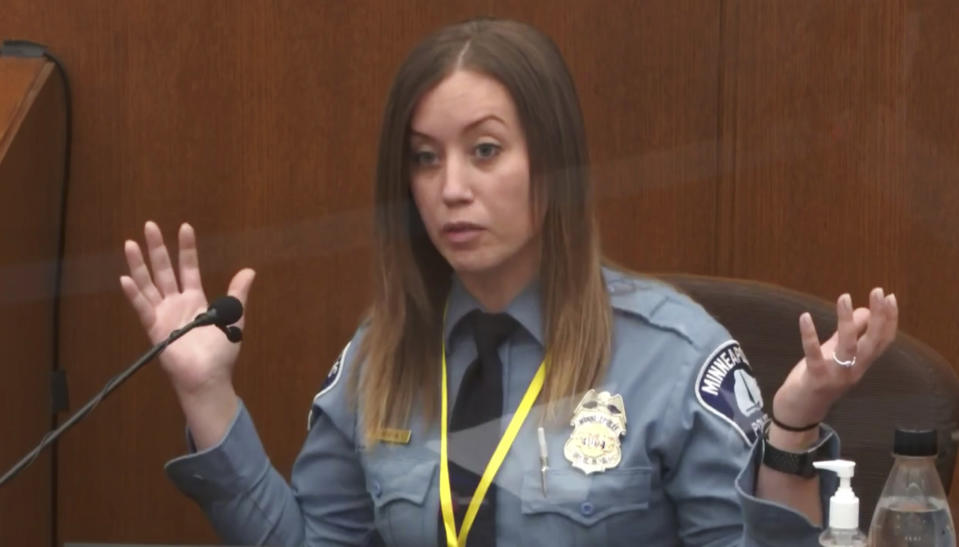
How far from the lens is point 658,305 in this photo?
6.81 feet

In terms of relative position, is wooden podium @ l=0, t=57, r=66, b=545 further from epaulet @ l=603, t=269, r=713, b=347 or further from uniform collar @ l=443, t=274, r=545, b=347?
epaulet @ l=603, t=269, r=713, b=347

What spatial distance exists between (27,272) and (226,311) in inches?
43.7

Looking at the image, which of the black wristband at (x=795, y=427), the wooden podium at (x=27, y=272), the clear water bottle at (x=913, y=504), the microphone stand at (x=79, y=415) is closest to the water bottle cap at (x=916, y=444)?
the clear water bottle at (x=913, y=504)

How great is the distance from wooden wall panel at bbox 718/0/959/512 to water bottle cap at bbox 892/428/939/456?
1.10m

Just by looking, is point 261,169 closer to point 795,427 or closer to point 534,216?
Result: point 534,216

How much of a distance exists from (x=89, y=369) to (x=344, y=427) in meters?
0.88

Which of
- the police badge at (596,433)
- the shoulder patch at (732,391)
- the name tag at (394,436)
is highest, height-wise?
the shoulder patch at (732,391)

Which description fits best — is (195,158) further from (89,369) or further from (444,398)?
(444,398)

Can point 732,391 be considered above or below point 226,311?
below

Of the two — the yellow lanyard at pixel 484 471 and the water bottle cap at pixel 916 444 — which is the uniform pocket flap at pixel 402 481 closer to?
the yellow lanyard at pixel 484 471

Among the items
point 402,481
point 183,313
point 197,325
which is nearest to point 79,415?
point 197,325

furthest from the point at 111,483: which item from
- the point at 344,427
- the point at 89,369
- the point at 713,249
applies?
the point at 713,249

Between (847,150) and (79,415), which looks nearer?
(79,415)

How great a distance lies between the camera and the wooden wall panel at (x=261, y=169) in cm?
276
